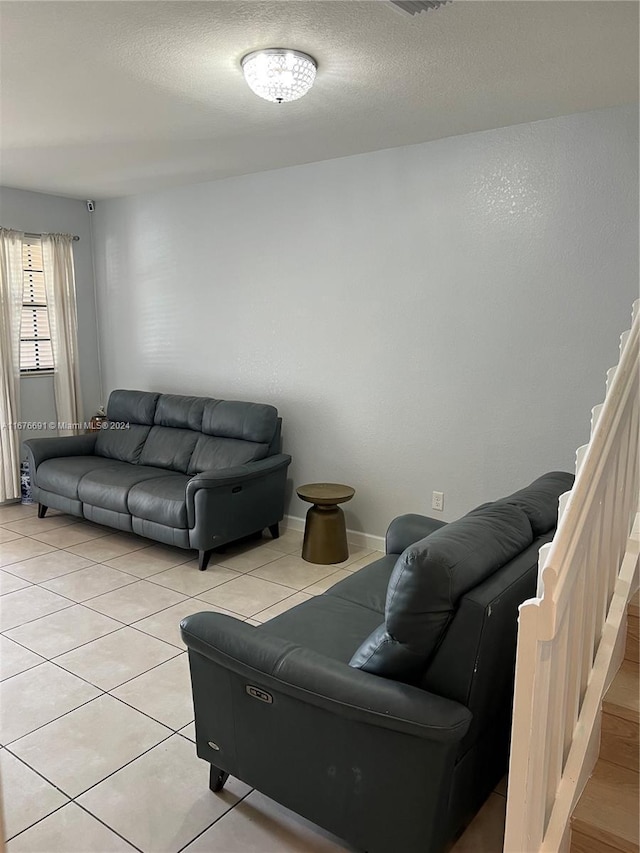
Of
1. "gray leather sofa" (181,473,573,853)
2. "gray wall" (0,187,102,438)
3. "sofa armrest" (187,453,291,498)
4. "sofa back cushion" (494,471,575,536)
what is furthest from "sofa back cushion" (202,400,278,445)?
"gray leather sofa" (181,473,573,853)

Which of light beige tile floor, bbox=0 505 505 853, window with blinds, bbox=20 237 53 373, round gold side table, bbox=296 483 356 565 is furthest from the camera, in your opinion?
window with blinds, bbox=20 237 53 373

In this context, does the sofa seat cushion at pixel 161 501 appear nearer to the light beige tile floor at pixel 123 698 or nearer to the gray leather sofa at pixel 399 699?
the light beige tile floor at pixel 123 698

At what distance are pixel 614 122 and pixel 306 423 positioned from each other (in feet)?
8.45

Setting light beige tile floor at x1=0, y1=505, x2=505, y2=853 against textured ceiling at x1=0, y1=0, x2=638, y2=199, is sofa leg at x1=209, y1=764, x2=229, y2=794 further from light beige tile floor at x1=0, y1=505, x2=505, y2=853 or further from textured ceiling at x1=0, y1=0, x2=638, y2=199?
textured ceiling at x1=0, y1=0, x2=638, y2=199

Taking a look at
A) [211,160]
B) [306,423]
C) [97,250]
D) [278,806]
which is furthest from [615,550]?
[97,250]

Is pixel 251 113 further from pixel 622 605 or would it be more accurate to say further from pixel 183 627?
pixel 622 605

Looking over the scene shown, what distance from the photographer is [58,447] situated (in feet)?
16.9

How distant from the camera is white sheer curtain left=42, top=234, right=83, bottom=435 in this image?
18.1 feet

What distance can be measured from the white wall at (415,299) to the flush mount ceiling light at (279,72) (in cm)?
139

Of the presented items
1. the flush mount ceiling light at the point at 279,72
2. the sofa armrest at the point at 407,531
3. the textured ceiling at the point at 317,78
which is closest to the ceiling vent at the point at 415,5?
the textured ceiling at the point at 317,78

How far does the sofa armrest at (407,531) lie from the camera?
9.58 feet

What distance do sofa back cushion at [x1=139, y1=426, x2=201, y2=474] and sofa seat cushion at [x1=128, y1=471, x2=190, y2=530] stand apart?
362 millimetres

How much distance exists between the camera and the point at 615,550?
205 centimetres

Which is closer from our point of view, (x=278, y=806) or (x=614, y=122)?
(x=278, y=806)
